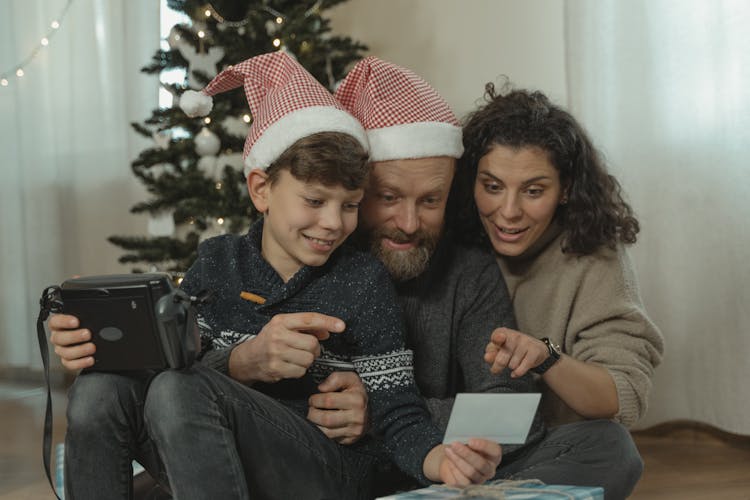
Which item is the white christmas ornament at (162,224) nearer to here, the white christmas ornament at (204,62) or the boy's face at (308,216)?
the white christmas ornament at (204,62)

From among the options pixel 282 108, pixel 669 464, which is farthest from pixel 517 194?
pixel 669 464

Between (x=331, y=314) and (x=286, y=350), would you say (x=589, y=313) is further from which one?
(x=286, y=350)

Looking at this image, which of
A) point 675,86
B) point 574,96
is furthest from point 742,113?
→ point 574,96

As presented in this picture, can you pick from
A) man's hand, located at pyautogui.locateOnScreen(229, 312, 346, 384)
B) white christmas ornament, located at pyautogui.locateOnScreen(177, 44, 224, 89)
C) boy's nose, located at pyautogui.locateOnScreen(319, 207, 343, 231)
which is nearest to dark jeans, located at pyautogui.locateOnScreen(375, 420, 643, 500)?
man's hand, located at pyautogui.locateOnScreen(229, 312, 346, 384)

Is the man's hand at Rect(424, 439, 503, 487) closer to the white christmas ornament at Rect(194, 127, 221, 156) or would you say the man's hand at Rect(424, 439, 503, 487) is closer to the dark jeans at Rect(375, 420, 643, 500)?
the dark jeans at Rect(375, 420, 643, 500)

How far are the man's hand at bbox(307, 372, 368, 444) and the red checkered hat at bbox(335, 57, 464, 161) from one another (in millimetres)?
445

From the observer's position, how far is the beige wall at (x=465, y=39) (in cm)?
302

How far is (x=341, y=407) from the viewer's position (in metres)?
1.50

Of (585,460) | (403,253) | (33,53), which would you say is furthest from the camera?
(33,53)

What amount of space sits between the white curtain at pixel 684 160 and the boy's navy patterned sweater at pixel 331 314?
1266 millimetres

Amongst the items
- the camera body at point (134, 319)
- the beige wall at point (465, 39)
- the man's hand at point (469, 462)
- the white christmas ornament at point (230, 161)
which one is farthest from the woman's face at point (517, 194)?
the white christmas ornament at point (230, 161)

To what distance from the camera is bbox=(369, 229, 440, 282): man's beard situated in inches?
67.1

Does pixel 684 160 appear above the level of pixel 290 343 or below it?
above

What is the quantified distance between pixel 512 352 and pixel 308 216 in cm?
40
